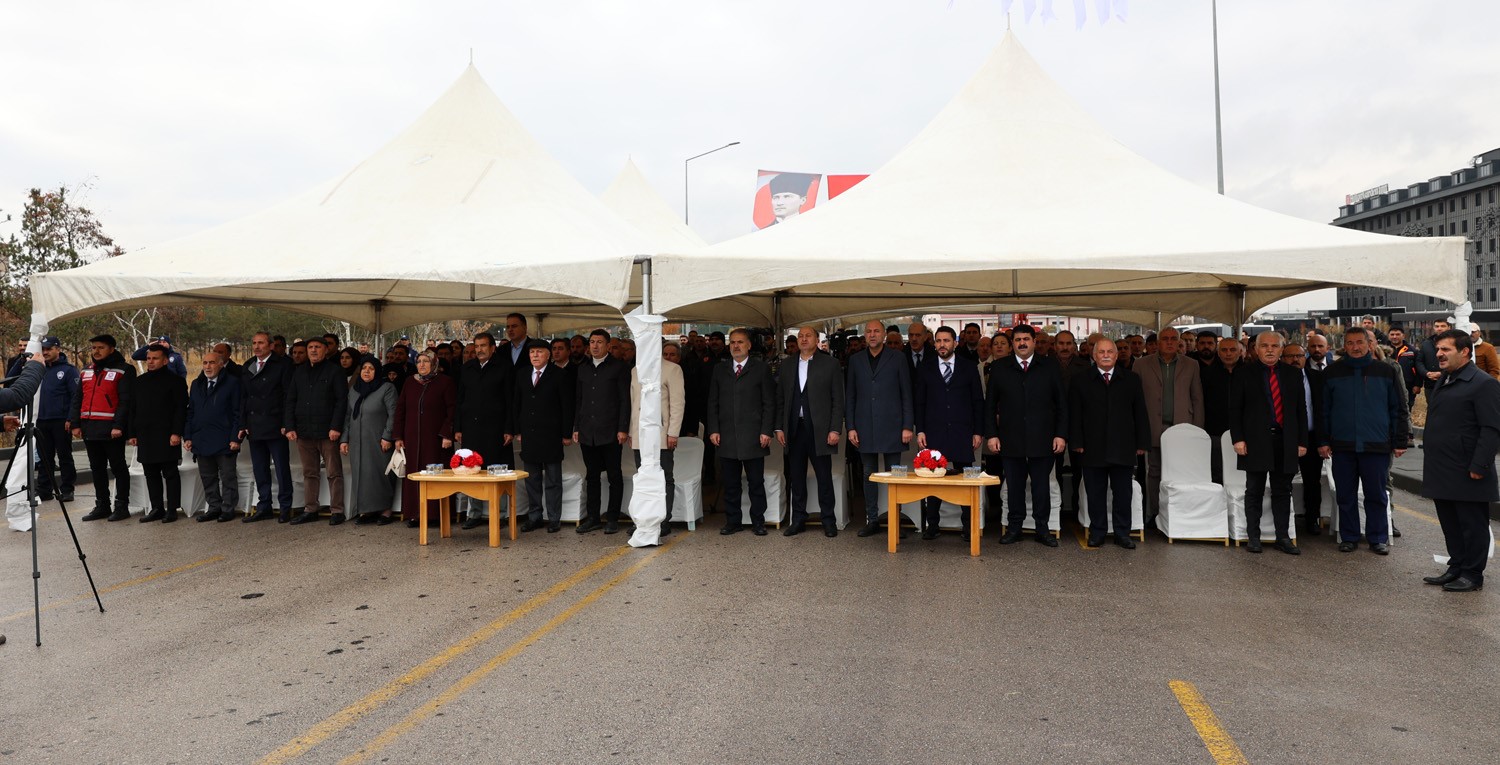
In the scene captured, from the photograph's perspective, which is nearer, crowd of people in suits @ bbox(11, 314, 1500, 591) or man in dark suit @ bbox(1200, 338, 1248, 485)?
crowd of people in suits @ bbox(11, 314, 1500, 591)

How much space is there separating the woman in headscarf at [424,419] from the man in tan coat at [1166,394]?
642 centimetres

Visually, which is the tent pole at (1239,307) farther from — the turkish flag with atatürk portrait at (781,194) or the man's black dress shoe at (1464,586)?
the turkish flag with atatürk portrait at (781,194)

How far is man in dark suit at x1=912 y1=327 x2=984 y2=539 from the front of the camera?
8234 millimetres

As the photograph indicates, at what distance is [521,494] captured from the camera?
31.0 feet

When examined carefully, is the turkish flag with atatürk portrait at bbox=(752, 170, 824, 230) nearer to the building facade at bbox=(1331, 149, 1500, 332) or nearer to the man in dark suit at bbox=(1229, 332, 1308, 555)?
the man in dark suit at bbox=(1229, 332, 1308, 555)

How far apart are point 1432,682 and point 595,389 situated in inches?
246

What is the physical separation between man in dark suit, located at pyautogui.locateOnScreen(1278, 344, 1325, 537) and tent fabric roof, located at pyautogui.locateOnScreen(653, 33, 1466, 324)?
0.77 metres

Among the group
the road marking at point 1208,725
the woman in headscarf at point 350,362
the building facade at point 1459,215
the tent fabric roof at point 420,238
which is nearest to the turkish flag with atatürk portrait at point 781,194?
the tent fabric roof at point 420,238

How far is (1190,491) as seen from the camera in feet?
26.0

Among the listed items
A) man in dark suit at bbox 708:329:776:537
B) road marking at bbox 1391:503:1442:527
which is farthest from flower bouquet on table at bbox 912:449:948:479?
road marking at bbox 1391:503:1442:527

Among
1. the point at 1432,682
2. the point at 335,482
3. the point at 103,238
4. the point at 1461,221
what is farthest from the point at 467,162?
the point at 1461,221

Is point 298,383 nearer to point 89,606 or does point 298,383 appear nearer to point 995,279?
point 89,606

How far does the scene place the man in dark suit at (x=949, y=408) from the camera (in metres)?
8.23

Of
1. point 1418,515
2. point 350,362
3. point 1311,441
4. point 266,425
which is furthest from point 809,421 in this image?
point 1418,515
